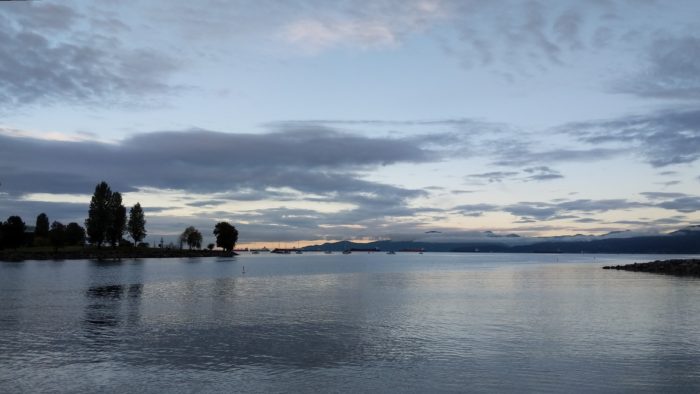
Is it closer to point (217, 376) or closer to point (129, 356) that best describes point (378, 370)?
point (217, 376)

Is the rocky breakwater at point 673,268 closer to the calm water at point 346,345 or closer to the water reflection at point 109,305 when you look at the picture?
the calm water at point 346,345

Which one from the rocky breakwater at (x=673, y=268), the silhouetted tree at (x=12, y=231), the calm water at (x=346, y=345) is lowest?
the calm water at (x=346, y=345)

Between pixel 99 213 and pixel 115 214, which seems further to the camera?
pixel 115 214

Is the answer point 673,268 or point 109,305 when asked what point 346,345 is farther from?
point 673,268

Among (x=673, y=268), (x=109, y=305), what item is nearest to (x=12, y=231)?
(x=109, y=305)

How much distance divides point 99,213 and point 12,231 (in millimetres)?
29876

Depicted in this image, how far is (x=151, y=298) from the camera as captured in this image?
193 ft

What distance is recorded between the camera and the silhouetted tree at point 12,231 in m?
187

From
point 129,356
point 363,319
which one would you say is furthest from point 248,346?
point 363,319

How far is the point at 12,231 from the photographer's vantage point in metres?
188

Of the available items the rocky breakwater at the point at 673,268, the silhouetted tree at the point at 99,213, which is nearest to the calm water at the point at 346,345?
the rocky breakwater at the point at 673,268

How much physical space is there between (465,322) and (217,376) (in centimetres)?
2282

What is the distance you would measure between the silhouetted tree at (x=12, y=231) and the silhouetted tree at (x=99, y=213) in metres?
23.1

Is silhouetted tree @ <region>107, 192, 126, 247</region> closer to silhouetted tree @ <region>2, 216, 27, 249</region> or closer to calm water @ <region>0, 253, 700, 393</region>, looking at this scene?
silhouetted tree @ <region>2, 216, 27, 249</region>
